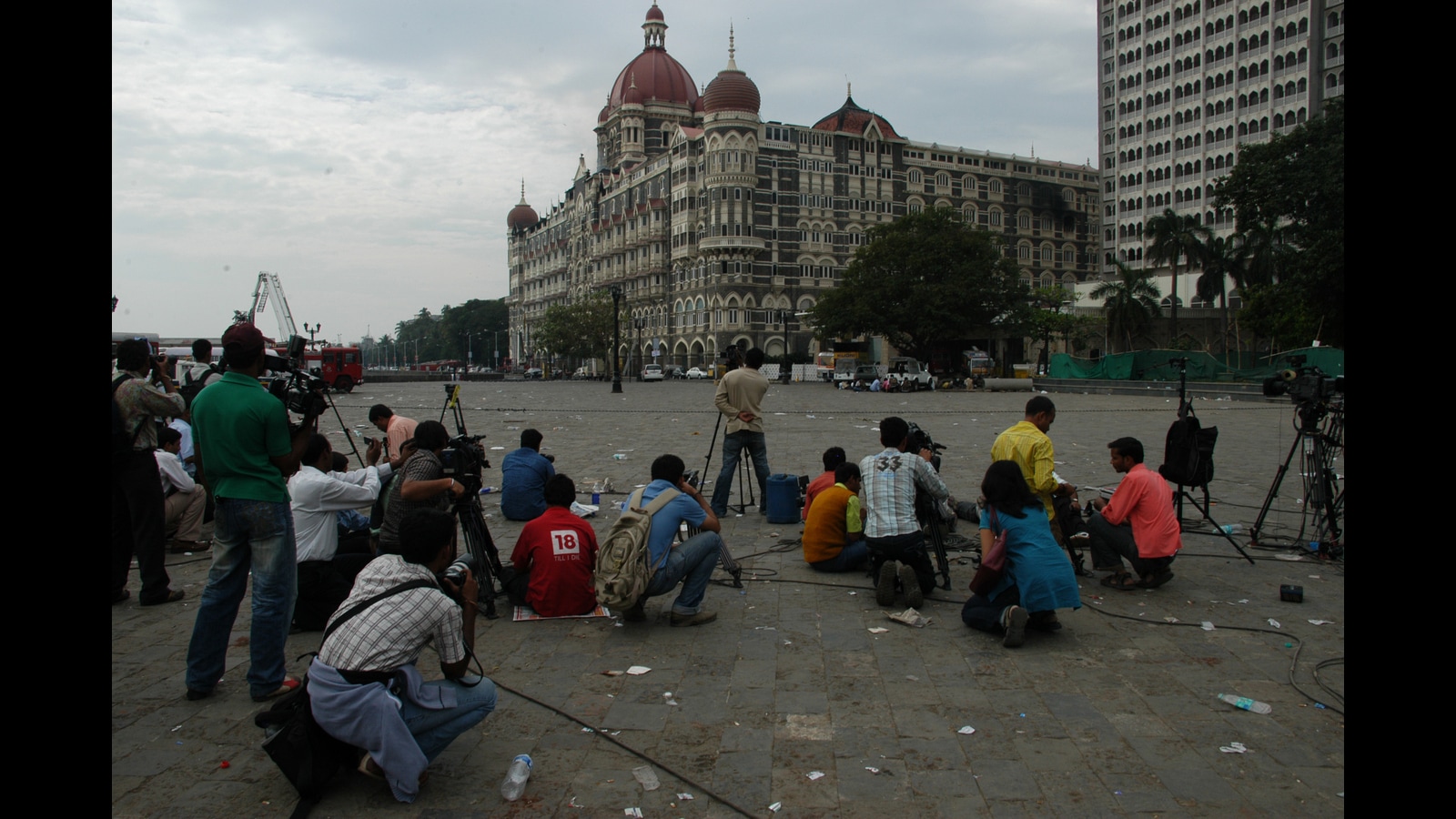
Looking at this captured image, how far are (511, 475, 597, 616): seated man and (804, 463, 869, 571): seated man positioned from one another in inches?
74.0

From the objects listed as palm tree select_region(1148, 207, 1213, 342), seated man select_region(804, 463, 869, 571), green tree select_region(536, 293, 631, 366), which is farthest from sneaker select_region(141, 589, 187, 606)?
green tree select_region(536, 293, 631, 366)

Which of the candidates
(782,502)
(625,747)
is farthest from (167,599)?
(782,502)

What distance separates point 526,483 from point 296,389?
3895 mm

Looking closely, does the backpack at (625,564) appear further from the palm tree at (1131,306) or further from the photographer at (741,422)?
the palm tree at (1131,306)

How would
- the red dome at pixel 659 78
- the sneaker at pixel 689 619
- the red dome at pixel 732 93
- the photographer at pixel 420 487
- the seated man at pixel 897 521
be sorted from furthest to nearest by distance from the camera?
the red dome at pixel 659 78
the red dome at pixel 732 93
the seated man at pixel 897 521
the sneaker at pixel 689 619
the photographer at pixel 420 487

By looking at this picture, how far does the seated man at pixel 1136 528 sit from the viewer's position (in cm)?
612

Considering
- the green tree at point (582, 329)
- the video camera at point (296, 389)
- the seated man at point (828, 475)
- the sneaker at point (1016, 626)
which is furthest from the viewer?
the green tree at point (582, 329)

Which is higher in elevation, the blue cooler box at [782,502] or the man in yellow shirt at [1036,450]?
the man in yellow shirt at [1036,450]

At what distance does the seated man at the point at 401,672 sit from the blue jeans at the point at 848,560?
354cm

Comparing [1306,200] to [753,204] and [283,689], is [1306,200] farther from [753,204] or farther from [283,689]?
[753,204]

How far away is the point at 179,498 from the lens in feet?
25.0

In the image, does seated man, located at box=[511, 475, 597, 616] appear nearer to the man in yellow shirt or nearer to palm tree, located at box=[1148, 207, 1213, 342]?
A: the man in yellow shirt

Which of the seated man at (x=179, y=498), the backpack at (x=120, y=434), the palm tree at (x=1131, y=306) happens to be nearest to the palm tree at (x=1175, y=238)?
the palm tree at (x=1131, y=306)

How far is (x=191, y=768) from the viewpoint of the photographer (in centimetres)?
365
